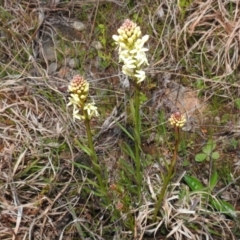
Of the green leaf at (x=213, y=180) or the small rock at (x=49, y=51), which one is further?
the small rock at (x=49, y=51)

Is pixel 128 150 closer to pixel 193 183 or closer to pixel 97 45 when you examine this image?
pixel 193 183

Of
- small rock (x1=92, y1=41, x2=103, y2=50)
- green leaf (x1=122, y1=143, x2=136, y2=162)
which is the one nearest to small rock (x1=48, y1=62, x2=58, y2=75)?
small rock (x1=92, y1=41, x2=103, y2=50)

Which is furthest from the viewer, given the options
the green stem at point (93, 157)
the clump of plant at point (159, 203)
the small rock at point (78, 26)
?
the small rock at point (78, 26)

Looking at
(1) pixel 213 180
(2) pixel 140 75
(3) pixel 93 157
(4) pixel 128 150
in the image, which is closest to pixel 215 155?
(1) pixel 213 180

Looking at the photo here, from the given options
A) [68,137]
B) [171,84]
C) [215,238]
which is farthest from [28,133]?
[215,238]

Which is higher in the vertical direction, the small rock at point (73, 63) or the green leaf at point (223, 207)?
the small rock at point (73, 63)

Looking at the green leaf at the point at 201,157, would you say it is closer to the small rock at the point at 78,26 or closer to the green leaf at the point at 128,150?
the green leaf at the point at 128,150

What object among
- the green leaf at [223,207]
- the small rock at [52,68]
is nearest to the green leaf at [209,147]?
the green leaf at [223,207]

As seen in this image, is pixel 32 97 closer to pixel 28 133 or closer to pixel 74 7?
pixel 28 133
